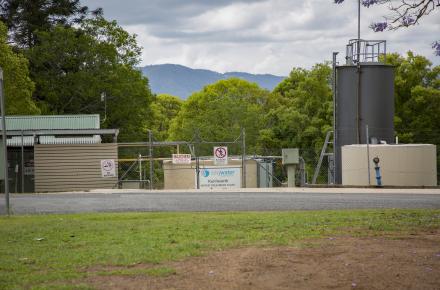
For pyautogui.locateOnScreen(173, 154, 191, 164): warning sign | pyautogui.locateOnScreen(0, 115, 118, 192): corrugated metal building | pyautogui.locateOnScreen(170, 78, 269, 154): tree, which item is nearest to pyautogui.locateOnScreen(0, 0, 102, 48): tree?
pyautogui.locateOnScreen(170, 78, 269, 154): tree

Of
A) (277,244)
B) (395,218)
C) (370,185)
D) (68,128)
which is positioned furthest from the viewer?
(68,128)

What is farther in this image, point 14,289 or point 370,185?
point 370,185

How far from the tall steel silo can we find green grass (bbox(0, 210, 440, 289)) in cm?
1760

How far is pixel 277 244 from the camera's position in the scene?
29.4ft

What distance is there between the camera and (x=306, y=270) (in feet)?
24.1

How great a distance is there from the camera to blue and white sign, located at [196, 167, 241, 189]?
29.6 m

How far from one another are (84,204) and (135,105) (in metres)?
34.8

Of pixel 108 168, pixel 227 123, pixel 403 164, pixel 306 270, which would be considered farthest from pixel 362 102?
pixel 227 123

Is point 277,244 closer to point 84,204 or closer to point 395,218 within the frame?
point 395,218

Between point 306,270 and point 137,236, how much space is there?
3.44 metres

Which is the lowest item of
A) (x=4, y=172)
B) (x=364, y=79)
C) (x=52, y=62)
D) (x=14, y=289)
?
(x=14, y=289)

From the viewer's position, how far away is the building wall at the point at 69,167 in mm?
32969

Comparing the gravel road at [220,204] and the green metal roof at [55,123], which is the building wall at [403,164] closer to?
the gravel road at [220,204]

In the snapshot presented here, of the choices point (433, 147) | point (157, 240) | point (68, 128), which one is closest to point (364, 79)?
point (433, 147)
